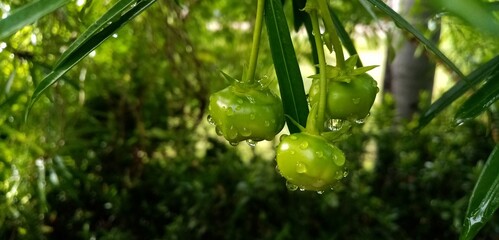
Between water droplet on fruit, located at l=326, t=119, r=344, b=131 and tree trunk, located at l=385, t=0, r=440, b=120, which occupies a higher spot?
water droplet on fruit, located at l=326, t=119, r=344, b=131

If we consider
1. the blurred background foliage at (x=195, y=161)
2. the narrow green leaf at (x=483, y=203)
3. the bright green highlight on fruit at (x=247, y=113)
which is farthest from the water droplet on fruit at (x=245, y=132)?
the blurred background foliage at (x=195, y=161)

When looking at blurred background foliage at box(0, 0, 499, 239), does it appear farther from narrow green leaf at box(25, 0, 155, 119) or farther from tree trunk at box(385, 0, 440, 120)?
narrow green leaf at box(25, 0, 155, 119)

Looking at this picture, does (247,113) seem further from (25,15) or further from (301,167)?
(25,15)

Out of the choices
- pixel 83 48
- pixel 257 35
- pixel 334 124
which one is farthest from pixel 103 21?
pixel 334 124

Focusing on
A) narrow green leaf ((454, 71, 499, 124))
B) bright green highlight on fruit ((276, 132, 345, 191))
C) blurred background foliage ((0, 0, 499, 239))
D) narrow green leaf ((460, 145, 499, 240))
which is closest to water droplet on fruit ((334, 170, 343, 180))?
bright green highlight on fruit ((276, 132, 345, 191))

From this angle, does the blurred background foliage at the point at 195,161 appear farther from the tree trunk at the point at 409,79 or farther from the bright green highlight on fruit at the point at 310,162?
the bright green highlight on fruit at the point at 310,162

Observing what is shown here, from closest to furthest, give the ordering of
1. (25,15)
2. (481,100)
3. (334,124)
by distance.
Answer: (25,15)
(334,124)
(481,100)
